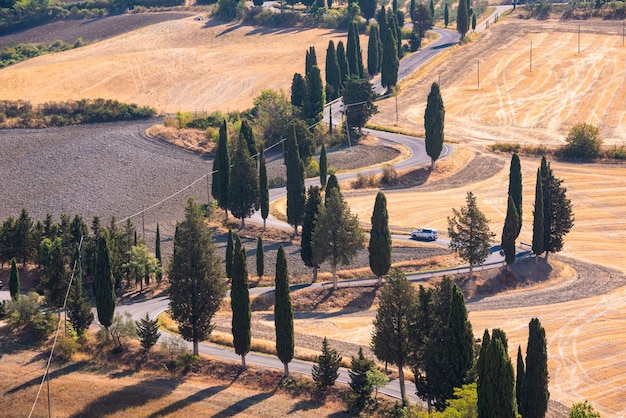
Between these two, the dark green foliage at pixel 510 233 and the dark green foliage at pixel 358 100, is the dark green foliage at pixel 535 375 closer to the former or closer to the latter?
the dark green foliage at pixel 510 233

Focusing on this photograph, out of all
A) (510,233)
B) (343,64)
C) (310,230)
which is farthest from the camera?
(343,64)

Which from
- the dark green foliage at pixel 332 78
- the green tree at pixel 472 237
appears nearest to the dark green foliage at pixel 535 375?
the green tree at pixel 472 237

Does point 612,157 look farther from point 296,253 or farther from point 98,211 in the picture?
point 98,211

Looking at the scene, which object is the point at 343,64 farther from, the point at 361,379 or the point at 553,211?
the point at 361,379

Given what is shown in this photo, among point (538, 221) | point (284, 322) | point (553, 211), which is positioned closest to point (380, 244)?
point (538, 221)

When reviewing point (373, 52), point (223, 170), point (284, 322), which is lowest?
point (223, 170)

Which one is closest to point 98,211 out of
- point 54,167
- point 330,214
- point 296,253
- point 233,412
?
point 54,167

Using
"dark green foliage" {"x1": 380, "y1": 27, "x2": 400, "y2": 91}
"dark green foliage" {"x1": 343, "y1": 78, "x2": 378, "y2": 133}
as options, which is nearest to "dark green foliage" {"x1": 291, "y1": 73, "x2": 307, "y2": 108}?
"dark green foliage" {"x1": 343, "y1": 78, "x2": 378, "y2": 133}
